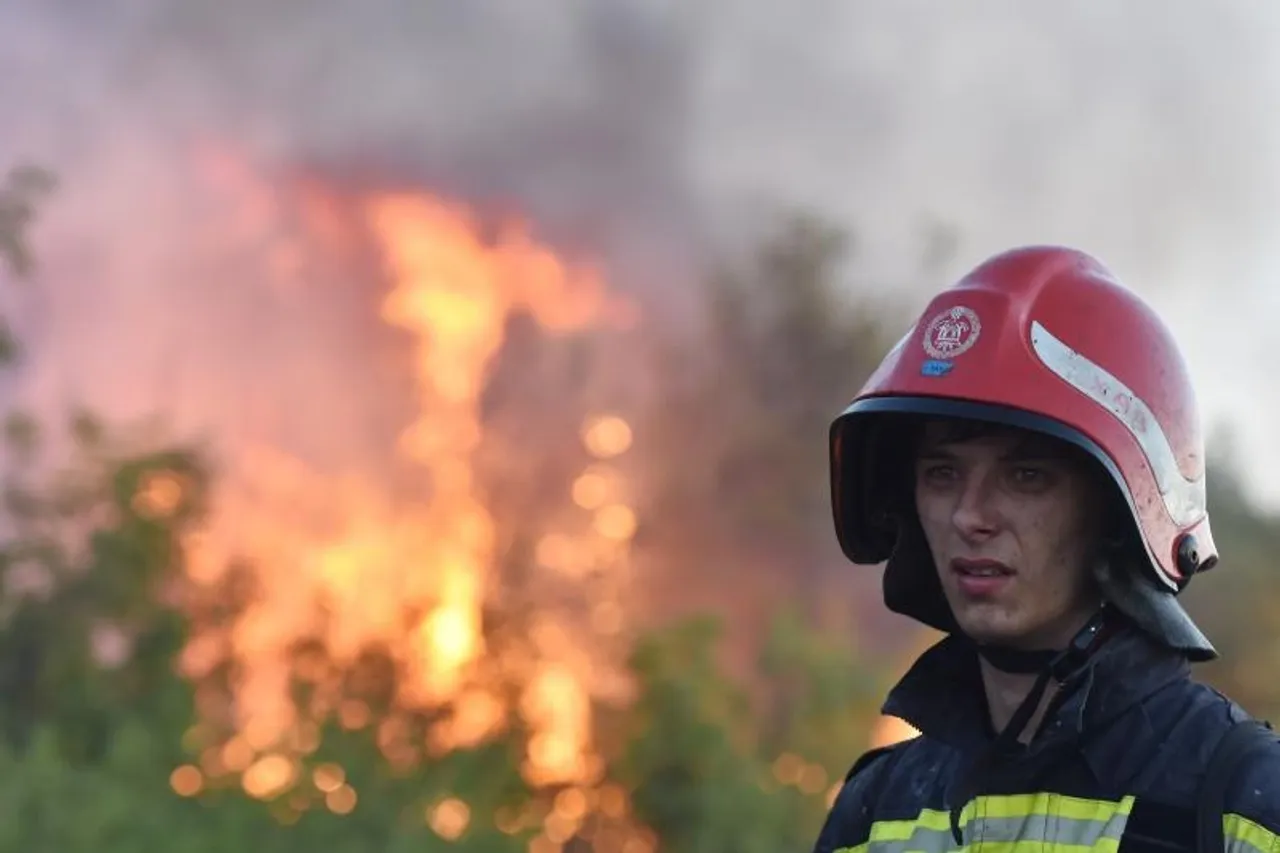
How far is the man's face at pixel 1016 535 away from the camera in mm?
2230

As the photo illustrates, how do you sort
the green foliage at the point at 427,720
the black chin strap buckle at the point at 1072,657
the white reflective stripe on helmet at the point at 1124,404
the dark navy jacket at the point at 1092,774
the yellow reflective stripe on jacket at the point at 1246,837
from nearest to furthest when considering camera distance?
1. the yellow reflective stripe on jacket at the point at 1246,837
2. the dark navy jacket at the point at 1092,774
3. the black chin strap buckle at the point at 1072,657
4. the white reflective stripe on helmet at the point at 1124,404
5. the green foliage at the point at 427,720

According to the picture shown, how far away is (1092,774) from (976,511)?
0.44 meters

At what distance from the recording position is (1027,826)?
209 centimetres

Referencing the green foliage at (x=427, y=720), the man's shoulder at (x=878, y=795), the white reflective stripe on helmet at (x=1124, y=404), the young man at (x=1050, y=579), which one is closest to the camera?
the young man at (x=1050, y=579)

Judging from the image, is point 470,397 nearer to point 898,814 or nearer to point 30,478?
point 30,478

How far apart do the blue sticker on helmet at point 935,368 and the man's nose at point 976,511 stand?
185 mm

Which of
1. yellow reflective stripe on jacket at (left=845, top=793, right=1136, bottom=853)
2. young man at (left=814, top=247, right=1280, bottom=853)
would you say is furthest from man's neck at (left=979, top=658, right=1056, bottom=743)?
yellow reflective stripe on jacket at (left=845, top=793, right=1136, bottom=853)

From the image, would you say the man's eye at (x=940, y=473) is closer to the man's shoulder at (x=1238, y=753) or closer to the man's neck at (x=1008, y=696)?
the man's neck at (x=1008, y=696)

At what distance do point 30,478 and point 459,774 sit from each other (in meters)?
5.67

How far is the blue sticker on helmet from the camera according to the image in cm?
236

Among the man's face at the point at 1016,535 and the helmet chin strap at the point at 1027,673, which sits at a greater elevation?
the man's face at the point at 1016,535

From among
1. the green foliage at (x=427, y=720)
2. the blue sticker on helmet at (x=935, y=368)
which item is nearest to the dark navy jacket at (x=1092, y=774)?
the blue sticker on helmet at (x=935, y=368)

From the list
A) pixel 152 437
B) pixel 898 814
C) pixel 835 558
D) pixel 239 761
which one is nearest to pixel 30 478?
pixel 152 437

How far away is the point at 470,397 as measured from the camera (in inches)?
704
